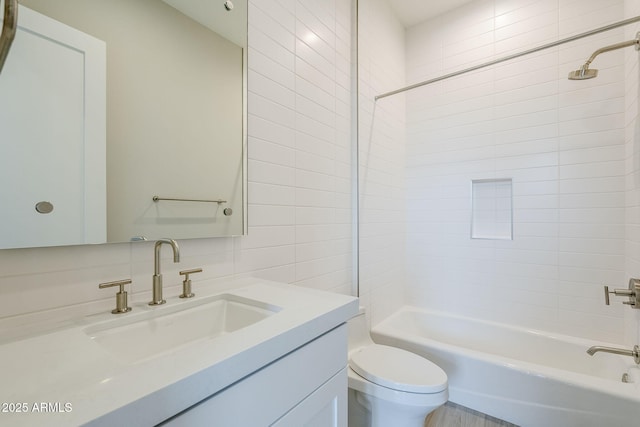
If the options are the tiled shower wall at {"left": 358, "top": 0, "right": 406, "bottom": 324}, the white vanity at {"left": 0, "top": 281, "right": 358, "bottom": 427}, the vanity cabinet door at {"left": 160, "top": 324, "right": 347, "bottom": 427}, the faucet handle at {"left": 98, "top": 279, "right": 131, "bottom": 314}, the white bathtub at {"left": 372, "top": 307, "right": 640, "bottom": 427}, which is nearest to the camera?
the white vanity at {"left": 0, "top": 281, "right": 358, "bottom": 427}

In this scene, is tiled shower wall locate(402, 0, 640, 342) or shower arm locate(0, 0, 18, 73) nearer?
shower arm locate(0, 0, 18, 73)

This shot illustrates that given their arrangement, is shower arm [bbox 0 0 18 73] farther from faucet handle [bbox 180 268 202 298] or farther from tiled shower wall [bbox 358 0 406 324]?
tiled shower wall [bbox 358 0 406 324]

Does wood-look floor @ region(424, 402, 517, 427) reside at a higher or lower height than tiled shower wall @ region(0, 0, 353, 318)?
lower

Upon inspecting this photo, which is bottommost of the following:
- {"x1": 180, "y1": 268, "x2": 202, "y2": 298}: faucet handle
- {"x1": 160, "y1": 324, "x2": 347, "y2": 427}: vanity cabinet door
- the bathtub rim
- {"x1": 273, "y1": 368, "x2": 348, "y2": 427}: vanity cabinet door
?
the bathtub rim

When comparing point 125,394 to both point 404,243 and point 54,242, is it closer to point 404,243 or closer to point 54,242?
point 54,242

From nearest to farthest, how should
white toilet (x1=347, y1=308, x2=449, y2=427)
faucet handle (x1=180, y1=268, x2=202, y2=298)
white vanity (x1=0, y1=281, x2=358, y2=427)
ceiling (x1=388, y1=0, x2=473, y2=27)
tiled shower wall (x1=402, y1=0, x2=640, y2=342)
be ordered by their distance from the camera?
white vanity (x1=0, y1=281, x2=358, y2=427)
faucet handle (x1=180, y1=268, x2=202, y2=298)
white toilet (x1=347, y1=308, x2=449, y2=427)
tiled shower wall (x1=402, y1=0, x2=640, y2=342)
ceiling (x1=388, y1=0, x2=473, y2=27)

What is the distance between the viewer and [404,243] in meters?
2.53

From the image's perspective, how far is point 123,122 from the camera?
87cm

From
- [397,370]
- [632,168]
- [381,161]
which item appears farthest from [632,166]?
[397,370]

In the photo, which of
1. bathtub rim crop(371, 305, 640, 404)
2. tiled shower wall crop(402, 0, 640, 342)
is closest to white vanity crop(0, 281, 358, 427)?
bathtub rim crop(371, 305, 640, 404)

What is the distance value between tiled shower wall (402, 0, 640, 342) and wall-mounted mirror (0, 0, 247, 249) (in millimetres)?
1798

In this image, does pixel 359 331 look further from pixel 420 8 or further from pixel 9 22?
pixel 420 8

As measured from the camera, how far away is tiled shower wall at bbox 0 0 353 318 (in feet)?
2.44

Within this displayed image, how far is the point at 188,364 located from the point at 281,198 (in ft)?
3.07
